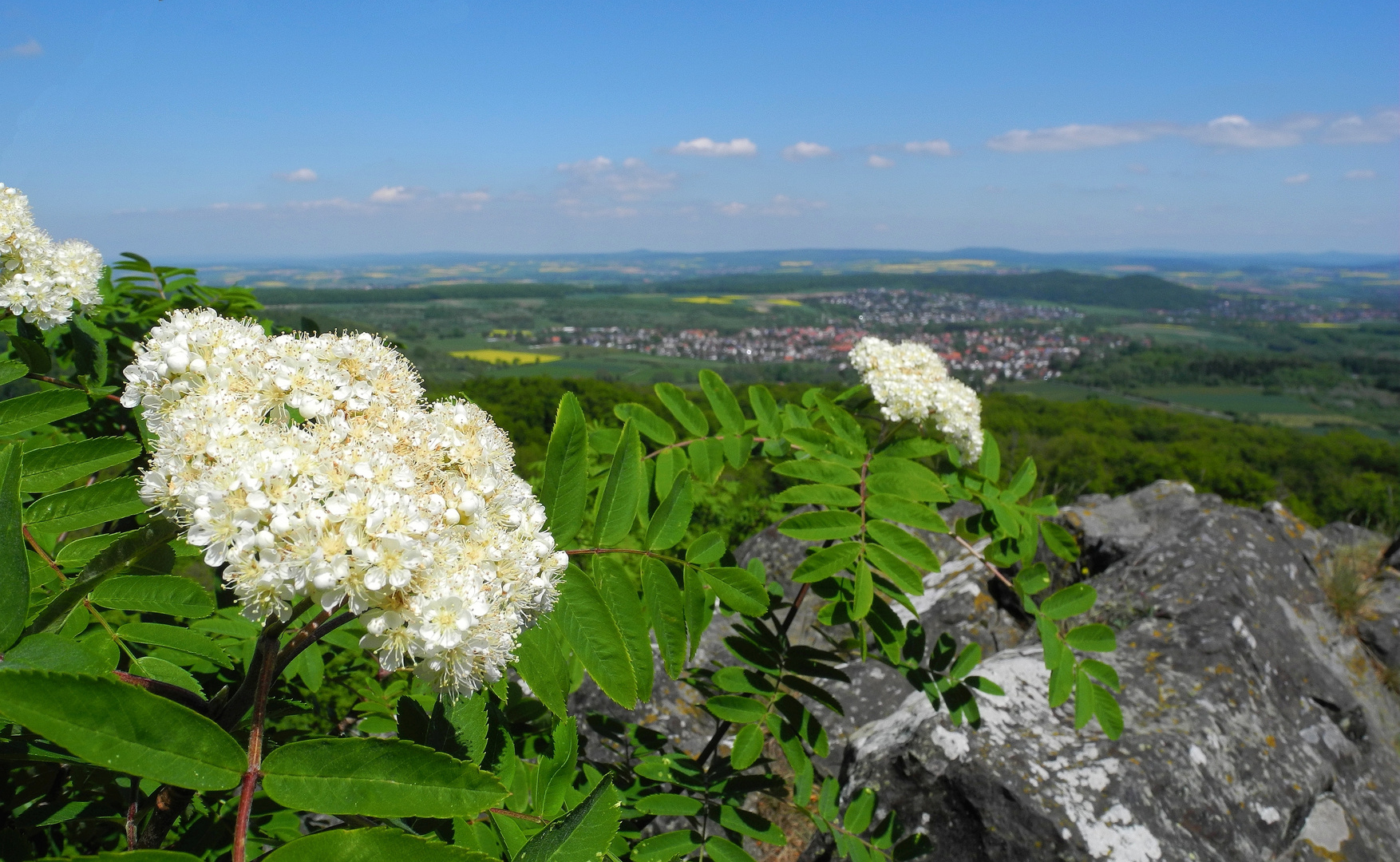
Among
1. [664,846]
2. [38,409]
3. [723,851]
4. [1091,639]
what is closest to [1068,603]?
[1091,639]

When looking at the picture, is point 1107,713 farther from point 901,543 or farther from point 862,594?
point 862,594

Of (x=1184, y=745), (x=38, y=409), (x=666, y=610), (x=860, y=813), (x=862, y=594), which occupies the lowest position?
(x=1184, y=745)

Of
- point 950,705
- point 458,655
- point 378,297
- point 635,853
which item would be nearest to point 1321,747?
point 950,705

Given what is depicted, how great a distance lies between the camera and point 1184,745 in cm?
421

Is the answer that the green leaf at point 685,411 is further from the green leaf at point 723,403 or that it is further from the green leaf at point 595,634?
the green leaf at point 595,634

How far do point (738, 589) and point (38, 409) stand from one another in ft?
6.57

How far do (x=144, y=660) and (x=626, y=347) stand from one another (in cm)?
6321

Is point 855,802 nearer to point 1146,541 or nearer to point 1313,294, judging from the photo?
point 1146,541

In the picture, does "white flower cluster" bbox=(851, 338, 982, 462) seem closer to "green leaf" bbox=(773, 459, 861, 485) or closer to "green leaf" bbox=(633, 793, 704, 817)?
"green leaf" bbox=(773, 459, 861, 485)

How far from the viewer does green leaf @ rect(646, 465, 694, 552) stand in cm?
197

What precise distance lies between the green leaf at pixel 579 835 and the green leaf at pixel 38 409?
1.75 metres

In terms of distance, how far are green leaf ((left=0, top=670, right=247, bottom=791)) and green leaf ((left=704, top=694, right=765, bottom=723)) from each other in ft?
6.77

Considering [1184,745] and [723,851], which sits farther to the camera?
[1184,745]

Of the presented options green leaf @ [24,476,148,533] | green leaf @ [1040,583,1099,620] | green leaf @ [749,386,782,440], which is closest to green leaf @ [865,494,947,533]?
green leaf @ [749,386,782,440]
